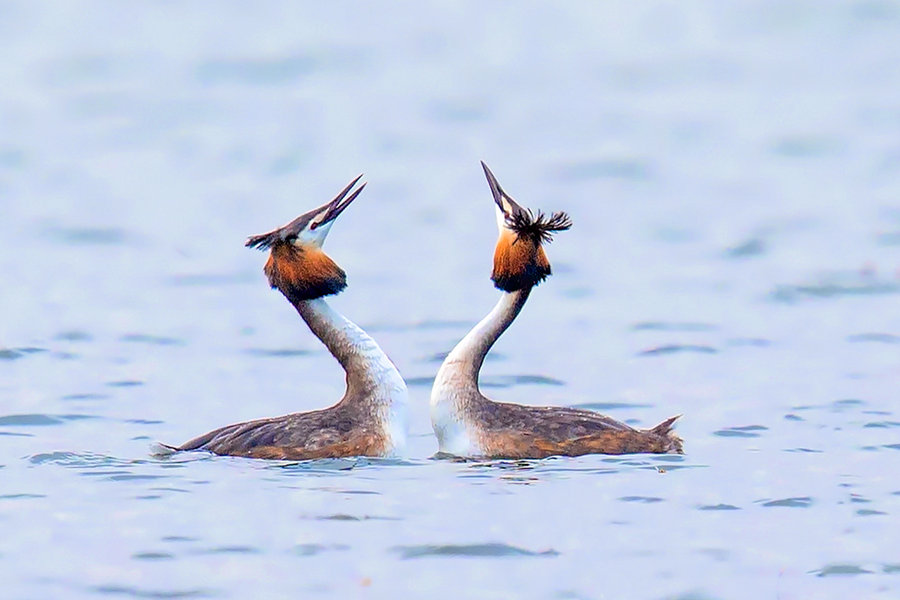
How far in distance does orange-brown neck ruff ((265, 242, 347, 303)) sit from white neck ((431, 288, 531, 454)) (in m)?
0.86

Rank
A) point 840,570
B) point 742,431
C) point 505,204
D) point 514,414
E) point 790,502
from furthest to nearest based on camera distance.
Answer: point 742,431 → point 505,204 → point 514,414 → point 790,502 → point 840,570

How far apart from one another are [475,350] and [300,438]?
4.51 feet

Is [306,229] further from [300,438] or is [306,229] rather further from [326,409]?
[300,438]

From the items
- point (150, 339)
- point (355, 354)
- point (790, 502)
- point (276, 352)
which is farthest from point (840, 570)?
point (150, 339)

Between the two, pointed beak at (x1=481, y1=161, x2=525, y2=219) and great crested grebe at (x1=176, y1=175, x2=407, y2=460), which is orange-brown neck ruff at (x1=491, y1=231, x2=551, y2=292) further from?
great crested grebe at (x1=176, y1=175, x2=407, y2=460)

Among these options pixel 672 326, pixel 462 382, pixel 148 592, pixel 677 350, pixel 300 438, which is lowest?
pixel 148 592

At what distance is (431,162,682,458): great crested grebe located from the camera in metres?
12.2

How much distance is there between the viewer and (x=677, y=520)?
10727 millimetres

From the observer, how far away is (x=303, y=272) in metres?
12.8

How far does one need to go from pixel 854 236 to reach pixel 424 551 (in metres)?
12.6

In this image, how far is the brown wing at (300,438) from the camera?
12055 mm

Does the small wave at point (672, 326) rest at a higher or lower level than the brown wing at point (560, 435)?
higher

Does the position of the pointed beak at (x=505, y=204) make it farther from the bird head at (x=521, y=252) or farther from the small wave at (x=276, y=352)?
the small wave at (x=276, y=352)

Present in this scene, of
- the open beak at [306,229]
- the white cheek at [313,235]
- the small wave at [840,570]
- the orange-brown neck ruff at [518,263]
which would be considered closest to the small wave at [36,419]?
the open beak at [306,229]
